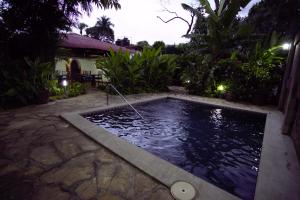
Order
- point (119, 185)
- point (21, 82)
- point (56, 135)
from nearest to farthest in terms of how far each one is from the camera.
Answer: point (119, 185), point (56, 135), point (21, 82)

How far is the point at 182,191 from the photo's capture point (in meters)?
2.21

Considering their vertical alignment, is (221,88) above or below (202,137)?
above

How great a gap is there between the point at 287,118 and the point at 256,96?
343 centimetres

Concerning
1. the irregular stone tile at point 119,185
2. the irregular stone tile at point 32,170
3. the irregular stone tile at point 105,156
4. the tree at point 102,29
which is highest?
the tree at point 102,29

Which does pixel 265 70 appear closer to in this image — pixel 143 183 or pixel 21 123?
pixel 143 183

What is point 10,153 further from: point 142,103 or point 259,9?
point 259,9

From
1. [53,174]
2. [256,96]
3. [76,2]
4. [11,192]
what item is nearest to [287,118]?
[256,96]

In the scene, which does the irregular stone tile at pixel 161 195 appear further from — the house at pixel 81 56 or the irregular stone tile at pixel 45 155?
the house at pixel 81 56

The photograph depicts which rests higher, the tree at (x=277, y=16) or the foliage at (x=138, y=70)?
the tree at (x=277, y=16)

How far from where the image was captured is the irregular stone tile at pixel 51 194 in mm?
2107

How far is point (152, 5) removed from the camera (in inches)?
792

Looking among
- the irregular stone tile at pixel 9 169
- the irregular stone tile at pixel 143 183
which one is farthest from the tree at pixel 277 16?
the irregular stone tile at pixel 9 169

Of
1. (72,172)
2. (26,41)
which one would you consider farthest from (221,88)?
(26,41)

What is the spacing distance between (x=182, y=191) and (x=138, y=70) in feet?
24.3
